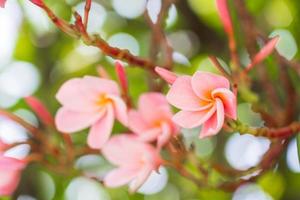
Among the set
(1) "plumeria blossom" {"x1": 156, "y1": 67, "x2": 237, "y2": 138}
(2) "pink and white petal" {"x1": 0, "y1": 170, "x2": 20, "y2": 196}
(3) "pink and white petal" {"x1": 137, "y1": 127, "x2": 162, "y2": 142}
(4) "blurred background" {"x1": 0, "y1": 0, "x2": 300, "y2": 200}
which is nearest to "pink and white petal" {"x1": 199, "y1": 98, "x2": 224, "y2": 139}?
(1) "plumeria blossom" {"x1": 156, "y1": 67, "x2": 237, "y2": 138}

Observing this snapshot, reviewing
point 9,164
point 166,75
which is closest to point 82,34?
point 166,75

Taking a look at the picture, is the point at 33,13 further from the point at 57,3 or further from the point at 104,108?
the point at 104,108

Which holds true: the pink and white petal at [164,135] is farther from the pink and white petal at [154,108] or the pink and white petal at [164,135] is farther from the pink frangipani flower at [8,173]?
the pink frangipani flower at [8,173]

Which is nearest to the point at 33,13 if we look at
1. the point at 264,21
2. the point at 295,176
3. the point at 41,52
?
the point at 41,52

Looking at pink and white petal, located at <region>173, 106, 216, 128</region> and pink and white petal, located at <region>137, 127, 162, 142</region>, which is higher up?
pink and white petal, located at <region>173, 106, 216, 128</region>

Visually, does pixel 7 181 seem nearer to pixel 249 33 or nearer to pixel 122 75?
pixel 122 75

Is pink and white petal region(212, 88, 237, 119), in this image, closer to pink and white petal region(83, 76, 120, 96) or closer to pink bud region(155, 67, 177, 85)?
pink bud region(155, 67, 177, 85)
